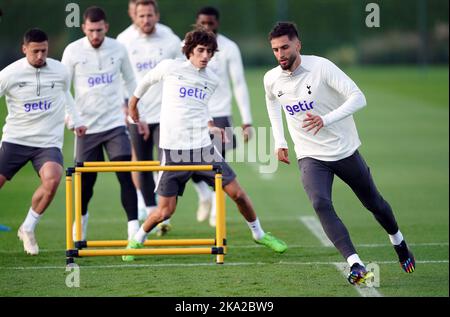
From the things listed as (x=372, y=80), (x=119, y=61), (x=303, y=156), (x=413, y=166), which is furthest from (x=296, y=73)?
(x=372, y=80)

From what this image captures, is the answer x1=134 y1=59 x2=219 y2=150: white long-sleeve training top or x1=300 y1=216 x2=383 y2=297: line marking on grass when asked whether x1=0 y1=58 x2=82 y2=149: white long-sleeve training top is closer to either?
x1=134 y1=59 x2=219 y2=150: white long-sleeve training top

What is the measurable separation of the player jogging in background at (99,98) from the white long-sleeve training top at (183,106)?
128 cm

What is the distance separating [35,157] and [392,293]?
4.22m

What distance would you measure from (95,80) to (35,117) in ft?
3.22

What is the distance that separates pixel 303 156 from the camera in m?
9.48

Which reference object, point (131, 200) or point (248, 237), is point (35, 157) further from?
point (248, 237)

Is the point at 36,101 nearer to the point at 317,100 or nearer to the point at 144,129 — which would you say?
the point at 144,129

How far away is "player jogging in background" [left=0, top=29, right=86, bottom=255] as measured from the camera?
1073 centimetres

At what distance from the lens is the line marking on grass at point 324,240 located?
878 centimetres

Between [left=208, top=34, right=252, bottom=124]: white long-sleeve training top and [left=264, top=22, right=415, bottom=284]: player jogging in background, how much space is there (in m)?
3.66

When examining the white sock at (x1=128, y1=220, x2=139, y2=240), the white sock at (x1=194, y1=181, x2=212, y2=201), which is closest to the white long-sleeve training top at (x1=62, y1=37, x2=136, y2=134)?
the white sock at (x1=128, y1=220, x2=139, y2=240)

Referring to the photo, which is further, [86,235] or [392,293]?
[86,235]

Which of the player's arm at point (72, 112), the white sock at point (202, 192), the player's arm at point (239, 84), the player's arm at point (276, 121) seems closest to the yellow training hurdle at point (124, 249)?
the player's arm at point (276, 121)

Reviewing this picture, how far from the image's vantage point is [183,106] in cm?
1037
